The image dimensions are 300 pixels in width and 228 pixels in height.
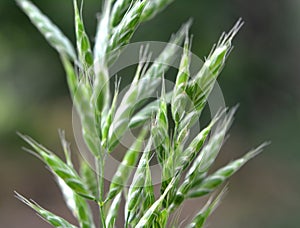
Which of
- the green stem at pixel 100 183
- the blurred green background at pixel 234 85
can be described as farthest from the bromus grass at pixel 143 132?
the blurred green background at pixel 234 85

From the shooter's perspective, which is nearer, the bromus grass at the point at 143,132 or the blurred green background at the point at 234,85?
the bromus grass at the point at 143,132

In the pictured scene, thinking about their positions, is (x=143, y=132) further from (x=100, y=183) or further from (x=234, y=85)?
(x=234, y=85)

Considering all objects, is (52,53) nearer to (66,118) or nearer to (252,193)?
(66,118)

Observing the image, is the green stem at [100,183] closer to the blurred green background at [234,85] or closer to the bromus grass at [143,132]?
the bromus grass at [143,132]

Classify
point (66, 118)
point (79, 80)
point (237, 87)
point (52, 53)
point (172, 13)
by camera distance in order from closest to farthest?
point (79, 80) < point (172, 13) < point (237, 87) < point (52, 53) < point (66, 118)

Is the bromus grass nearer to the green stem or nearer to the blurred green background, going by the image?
the green stem

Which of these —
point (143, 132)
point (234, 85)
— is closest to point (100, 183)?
point (143, 132)

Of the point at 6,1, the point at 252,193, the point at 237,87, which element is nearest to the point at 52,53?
the point at 6,1

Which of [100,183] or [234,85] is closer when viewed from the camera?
[100,183]
